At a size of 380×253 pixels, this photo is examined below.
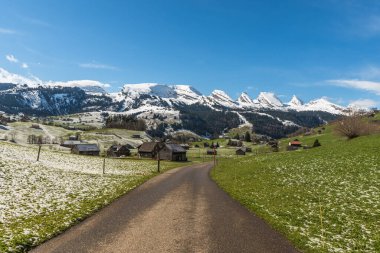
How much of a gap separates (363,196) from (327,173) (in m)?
13.8

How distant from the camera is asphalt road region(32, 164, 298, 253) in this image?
50.6 ft

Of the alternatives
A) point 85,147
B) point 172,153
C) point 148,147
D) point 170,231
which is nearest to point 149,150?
point 148,147

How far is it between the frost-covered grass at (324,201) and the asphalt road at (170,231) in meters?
1.70

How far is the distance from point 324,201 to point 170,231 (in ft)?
52.6

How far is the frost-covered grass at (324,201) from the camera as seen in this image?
17641mm

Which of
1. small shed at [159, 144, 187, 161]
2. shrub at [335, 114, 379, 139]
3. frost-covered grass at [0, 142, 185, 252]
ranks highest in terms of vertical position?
shrub at [335, 114, 379, 139]

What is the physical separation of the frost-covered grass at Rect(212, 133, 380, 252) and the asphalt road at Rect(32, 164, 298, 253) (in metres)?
1.70

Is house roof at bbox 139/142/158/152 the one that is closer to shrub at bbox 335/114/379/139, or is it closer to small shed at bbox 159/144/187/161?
small shed at bbox 159/144/187/161

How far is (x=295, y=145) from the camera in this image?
185 metres

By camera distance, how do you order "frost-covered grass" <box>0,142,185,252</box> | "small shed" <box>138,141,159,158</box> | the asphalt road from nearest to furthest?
the asphalt road
"frost-covered grass" <box>0,142,185,252</box>
"small shed" <box>138,141,159,158</box>

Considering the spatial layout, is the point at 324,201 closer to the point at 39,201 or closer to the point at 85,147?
the point at 39,201

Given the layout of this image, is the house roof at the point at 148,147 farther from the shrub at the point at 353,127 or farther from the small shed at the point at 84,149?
the shrub at the point at 353,127

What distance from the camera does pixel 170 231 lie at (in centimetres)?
1806

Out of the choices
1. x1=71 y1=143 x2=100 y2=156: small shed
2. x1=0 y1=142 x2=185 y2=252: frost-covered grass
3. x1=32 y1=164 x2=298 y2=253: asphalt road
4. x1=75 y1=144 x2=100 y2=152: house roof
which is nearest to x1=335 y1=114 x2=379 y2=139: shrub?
x1=0 y1=142 x2=185 y2=252: frost-covered grass
